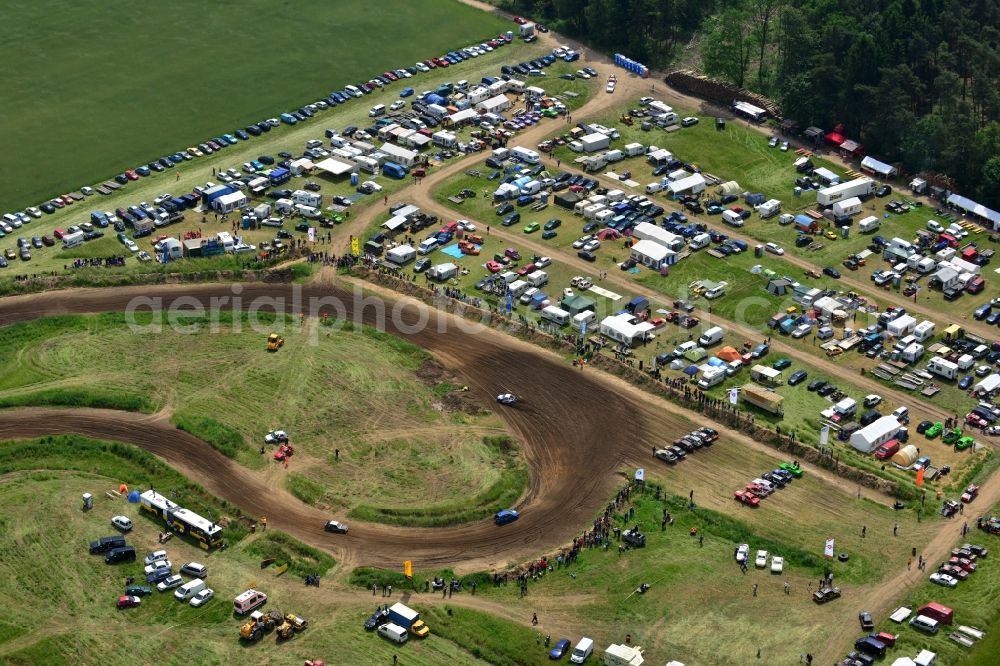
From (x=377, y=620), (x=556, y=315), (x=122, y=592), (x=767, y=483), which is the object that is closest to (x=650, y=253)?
(x=556, y=315)

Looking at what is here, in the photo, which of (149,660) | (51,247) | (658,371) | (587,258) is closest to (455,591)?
(149,660)

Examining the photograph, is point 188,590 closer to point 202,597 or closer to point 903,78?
point 202,597

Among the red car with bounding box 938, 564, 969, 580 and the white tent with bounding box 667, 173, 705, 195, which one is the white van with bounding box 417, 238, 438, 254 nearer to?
the white tent with bounding box 667, 173, 705, 195

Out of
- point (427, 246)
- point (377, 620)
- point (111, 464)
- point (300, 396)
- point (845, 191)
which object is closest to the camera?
point (377, 620)

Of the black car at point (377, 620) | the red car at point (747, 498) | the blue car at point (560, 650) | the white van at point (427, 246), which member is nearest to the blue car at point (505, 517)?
the black car at point (377, 620)

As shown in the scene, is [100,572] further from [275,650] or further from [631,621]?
[631,621]

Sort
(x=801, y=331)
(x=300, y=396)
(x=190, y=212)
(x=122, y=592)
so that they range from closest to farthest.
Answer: (x=122, y=592) → (x=300, y=396) → (x=801, y=331) → (x=190, y=212)

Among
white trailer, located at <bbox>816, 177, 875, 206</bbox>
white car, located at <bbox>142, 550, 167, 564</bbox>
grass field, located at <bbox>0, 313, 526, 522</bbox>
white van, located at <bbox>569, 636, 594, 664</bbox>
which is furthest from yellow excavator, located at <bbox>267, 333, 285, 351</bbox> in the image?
white trailer, located at <bbox>816, 177, 875, 206</bbox>
